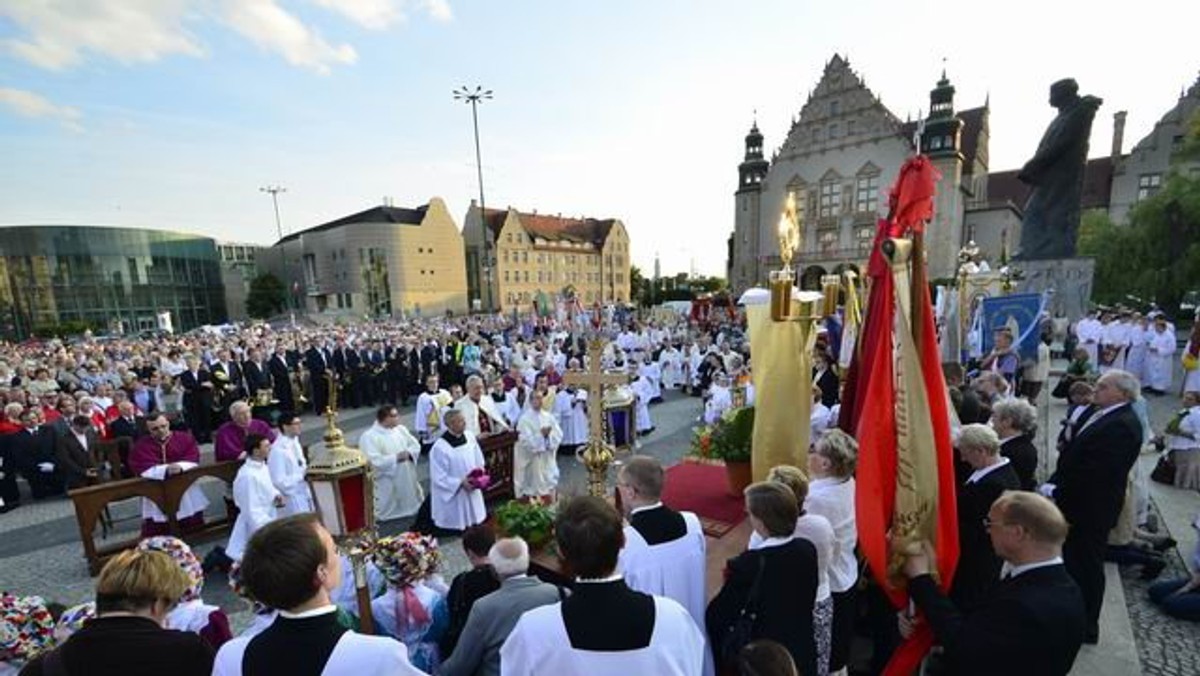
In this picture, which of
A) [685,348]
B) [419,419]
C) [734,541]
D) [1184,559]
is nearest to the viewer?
[734,541]

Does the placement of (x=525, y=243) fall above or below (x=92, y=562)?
above

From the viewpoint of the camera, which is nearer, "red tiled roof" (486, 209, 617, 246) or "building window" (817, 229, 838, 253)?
"building window" (817, 229, 838, 253)

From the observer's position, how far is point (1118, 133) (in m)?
42.2

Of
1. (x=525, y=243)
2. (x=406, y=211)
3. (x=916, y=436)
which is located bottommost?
(x=916, y=436)

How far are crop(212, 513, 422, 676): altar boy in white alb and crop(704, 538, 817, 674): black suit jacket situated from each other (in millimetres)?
1525

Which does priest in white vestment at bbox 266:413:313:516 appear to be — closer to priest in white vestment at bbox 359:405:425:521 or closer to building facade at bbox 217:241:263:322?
priest in white vestment at bbox 359:405:425:521

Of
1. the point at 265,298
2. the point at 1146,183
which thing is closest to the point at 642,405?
the point at 1146,183

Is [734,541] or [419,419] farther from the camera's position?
[419,419]

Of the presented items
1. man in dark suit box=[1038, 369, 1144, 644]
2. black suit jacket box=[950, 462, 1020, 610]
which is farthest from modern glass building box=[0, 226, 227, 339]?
man in dark suit box=[1038, 369, 1144, 644]

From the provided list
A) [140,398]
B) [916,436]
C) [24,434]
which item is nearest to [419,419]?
[24,434]

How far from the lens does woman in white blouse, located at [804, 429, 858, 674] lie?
10.4 ft

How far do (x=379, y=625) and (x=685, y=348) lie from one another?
16087 mm

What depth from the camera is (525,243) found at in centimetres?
6216

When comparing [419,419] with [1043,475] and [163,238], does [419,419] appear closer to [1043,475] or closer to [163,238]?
[1043,475]
